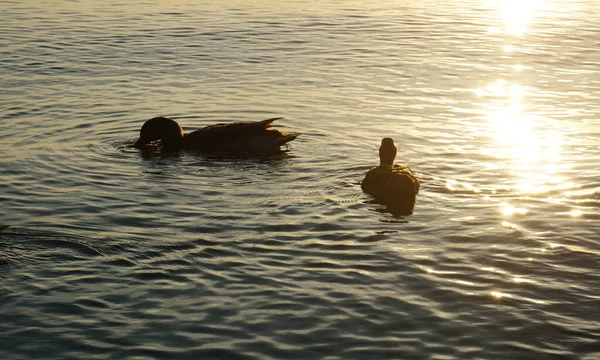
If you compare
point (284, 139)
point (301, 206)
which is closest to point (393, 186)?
point (301, 206)

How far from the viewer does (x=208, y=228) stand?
40.2 feet

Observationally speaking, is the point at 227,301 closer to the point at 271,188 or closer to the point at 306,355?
the point at 306,355

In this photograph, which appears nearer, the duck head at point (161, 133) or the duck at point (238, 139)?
the duck at point (238, 139)

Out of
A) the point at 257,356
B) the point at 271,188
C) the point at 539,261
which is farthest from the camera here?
the point at 271,188

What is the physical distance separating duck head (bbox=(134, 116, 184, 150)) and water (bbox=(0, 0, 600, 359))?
39cm

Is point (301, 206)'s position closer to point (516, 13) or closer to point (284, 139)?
point (284, 139)

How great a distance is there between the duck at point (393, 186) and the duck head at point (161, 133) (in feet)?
14.8

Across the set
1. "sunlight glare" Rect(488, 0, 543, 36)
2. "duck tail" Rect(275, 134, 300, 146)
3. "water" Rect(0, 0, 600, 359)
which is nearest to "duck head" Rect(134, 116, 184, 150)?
"water" Rect(0, 0, 600, 359)

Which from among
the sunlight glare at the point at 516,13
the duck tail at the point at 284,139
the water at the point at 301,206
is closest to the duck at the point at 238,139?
the duck tail at the point at 284,139

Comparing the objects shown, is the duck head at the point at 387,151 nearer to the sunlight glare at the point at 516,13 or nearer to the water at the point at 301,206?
the water at the point at 301,206

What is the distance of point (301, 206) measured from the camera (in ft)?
43.6

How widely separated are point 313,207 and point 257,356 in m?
4.80

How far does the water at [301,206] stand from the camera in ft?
30.3

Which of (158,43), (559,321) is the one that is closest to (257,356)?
(559,321)
